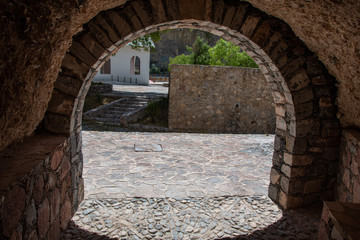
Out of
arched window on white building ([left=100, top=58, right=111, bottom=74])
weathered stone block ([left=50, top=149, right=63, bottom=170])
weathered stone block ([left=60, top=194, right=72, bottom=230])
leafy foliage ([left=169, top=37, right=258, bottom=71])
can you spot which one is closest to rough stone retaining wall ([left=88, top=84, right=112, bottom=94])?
leafy foliage ([left=169, top=37, right=258, bottom=71])

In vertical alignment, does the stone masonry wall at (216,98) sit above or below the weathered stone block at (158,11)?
below

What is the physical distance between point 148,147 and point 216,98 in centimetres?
477

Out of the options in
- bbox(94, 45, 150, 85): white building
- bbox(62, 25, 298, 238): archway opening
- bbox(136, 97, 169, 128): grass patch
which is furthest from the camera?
bbox(94, 45, 150, 85): white building

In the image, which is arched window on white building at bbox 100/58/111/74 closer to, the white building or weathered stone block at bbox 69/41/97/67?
the white building

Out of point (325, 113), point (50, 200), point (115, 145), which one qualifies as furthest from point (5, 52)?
point (115, 145)

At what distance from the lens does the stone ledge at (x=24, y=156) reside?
1.71 metres

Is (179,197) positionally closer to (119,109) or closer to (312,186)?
(312,186)

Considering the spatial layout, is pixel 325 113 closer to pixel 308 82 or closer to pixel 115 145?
pixel 308 82

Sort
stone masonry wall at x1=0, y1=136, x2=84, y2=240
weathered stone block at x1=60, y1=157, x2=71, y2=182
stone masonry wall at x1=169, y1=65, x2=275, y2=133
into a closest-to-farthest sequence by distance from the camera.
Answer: stone masonry wall at x1=0, y1=136, x2=84, y2=240
weathered stone block at x1=60, y1=157, x2=71, y2=182
stone masonry wall at x1=169, y1=65, x2=275, y2=133

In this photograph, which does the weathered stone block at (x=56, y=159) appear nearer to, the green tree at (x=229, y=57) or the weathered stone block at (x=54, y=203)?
the weathered stone block at (x=54, y=203)

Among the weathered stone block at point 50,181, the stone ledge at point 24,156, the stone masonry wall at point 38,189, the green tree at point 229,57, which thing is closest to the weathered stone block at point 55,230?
the stone masonry wall at point 38,189

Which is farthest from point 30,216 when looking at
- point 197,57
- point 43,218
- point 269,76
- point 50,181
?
point 197,57

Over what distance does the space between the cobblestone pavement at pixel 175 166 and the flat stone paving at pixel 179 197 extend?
0.01m

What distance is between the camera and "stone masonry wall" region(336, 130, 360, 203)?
2935mm
